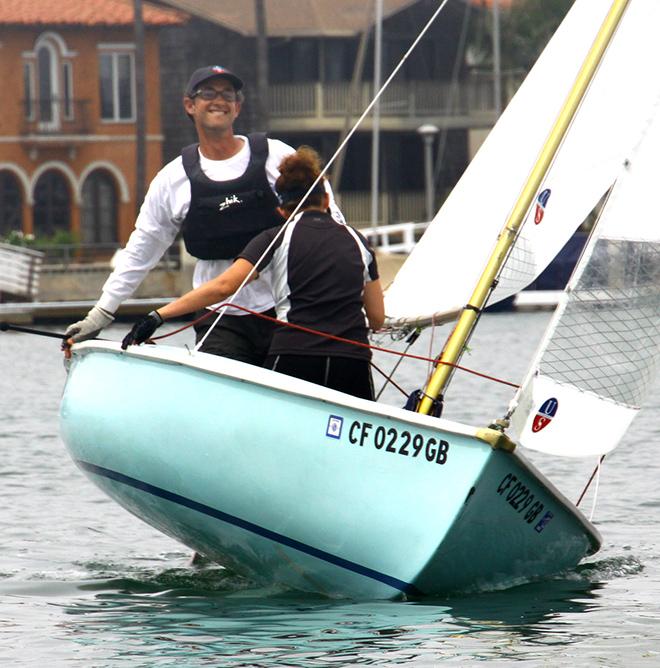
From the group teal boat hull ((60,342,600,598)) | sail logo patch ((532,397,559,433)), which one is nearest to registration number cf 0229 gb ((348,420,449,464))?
teal boat hull ((60,342,600,598))

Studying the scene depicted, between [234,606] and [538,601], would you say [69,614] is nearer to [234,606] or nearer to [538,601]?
[234,606]

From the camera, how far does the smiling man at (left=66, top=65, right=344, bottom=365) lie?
7.66 m

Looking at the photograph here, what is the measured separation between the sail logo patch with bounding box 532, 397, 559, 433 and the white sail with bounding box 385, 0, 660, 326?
22.5 inches

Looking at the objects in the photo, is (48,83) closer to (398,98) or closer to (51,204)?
(51,204)

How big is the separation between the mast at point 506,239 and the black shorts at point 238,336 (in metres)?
1.09

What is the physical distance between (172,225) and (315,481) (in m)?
1.67

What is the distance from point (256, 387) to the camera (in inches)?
265

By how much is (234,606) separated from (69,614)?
0.64 metres

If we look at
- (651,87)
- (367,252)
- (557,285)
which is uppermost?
(651,87)

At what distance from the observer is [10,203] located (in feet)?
159

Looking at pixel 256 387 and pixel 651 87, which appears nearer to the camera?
pixel 256 387

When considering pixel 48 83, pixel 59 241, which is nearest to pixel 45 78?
pixel 48 83

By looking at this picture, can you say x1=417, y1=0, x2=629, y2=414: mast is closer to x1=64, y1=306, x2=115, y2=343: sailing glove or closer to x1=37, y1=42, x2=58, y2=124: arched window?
x1=64, y1=306, x2=115, y2=343: sailing glove

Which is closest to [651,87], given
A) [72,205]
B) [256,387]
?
[256,387]
